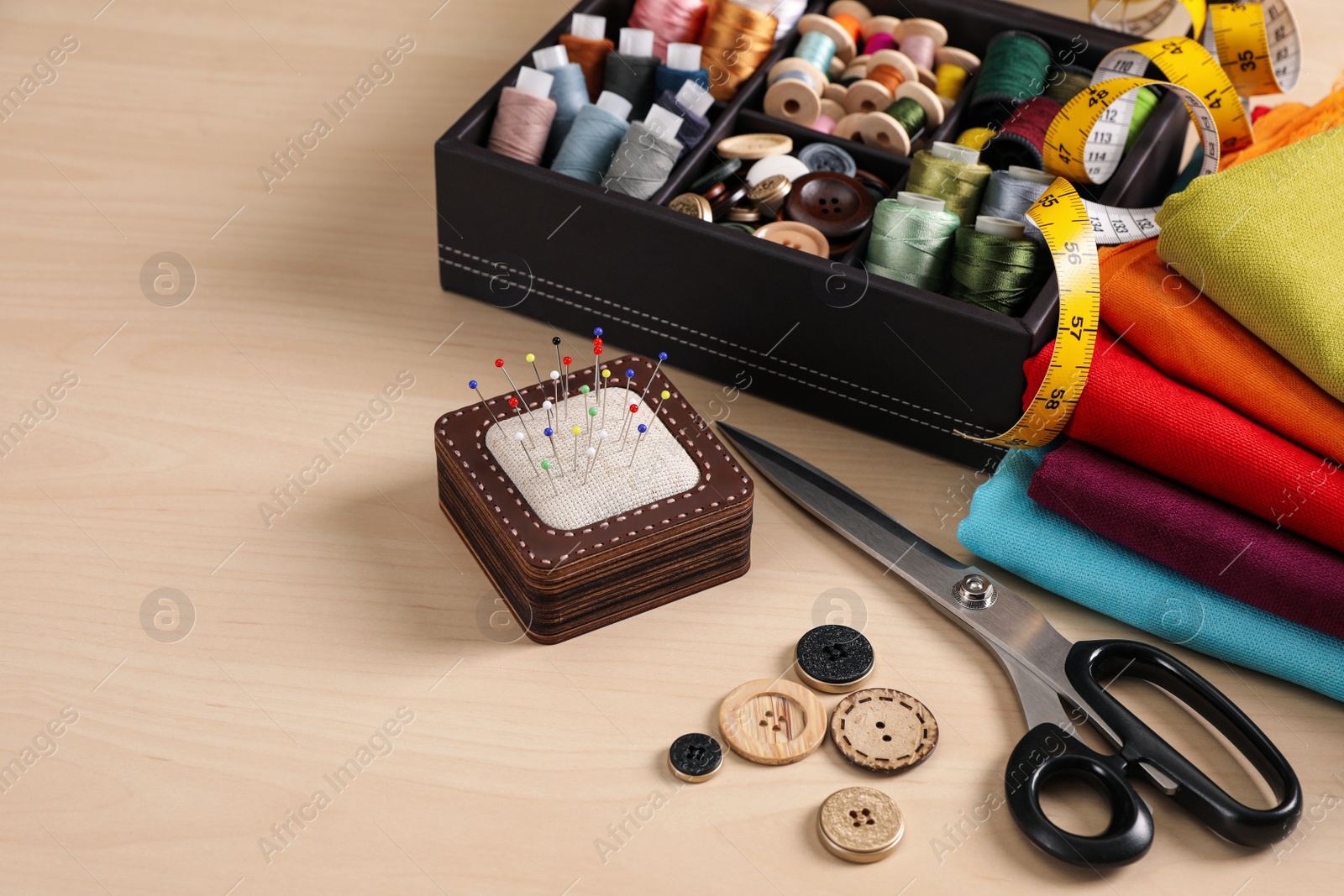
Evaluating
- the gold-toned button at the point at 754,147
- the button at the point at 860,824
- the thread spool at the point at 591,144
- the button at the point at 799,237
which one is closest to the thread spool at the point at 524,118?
the thread spool at the point at 591,144

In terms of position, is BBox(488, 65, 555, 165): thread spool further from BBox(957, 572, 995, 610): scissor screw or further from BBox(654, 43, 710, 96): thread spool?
BBox(957, 572, 995, 610): scissor screw

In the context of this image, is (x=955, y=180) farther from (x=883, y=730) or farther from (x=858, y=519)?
(x=883, y=730)

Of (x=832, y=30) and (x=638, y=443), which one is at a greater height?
(x=832, y=30)

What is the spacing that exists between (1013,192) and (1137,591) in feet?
1.99

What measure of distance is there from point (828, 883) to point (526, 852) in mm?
301

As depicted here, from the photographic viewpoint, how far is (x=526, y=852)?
4.33 ft

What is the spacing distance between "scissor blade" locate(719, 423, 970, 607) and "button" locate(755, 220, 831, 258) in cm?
31

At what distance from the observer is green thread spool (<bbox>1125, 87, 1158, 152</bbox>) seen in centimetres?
197

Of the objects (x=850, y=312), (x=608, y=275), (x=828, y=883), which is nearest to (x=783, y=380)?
(x=850, y=312)

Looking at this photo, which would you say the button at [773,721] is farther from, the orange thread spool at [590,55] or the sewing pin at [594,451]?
the orange thread spool at [590,55]

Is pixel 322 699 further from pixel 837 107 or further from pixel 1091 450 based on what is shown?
pixel 837 107

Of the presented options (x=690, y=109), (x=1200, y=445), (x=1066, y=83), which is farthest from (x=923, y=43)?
(x=1200, y=445)

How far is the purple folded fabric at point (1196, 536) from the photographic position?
1.46 m

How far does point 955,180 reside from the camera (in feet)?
6.08
